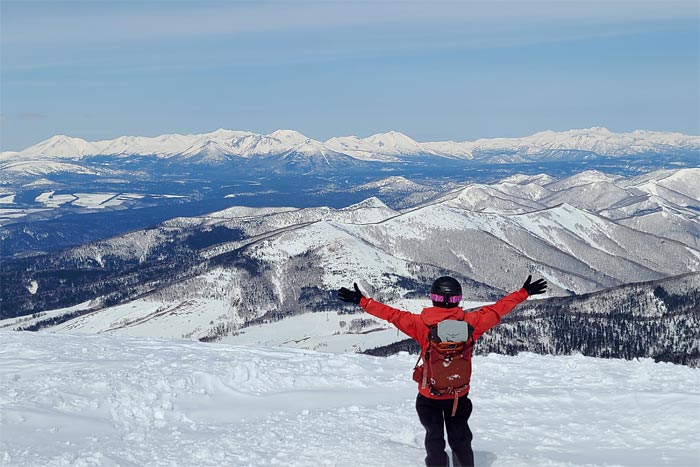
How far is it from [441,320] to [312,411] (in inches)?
300

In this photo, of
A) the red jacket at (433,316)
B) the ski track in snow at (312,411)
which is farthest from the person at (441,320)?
the ski track in snow at (312,411)

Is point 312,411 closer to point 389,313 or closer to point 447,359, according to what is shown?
point 389,313

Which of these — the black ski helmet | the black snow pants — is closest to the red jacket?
the black ski helmet

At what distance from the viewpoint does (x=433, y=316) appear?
1223 centimetres

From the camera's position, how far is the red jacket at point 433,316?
40.2ft

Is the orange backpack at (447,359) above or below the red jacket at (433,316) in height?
below

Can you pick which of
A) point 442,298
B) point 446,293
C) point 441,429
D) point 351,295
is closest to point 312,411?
point 441,429

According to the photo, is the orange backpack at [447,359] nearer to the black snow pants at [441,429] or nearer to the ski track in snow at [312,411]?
the black snow pants at [441,429]

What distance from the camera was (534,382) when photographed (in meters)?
21.3

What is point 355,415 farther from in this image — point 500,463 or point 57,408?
point 57,408

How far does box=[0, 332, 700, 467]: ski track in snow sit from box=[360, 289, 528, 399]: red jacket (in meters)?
3.22

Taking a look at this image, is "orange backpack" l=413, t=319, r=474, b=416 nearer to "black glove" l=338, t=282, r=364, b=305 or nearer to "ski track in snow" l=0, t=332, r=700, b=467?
"black glove" l=338, t=282, r=364, b=305

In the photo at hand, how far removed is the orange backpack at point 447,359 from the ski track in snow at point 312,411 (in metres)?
2.36

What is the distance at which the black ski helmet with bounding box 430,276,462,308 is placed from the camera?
12234 mm
